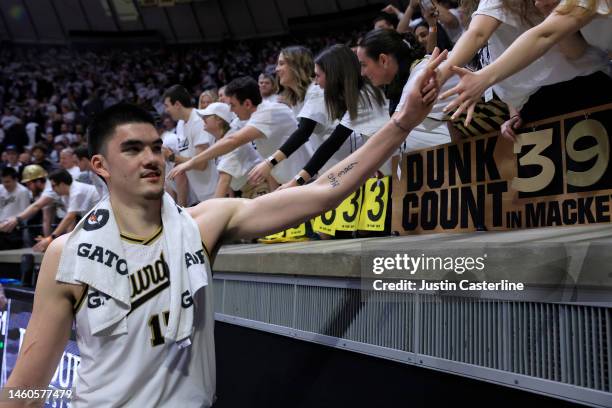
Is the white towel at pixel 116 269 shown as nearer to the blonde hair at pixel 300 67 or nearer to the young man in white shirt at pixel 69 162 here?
the blonde hair at pixel 300 67

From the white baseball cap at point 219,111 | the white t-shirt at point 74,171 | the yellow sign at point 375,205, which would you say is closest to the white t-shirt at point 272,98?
the white baseball cap at point 219,111

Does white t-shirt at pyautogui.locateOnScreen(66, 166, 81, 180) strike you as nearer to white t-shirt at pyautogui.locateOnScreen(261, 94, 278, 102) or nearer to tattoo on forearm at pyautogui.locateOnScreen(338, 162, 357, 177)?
white t-shirt at pyautogui.locateOnScreen(261, 94, 278, 102)

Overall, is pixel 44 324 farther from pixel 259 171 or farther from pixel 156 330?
pixel 259 171

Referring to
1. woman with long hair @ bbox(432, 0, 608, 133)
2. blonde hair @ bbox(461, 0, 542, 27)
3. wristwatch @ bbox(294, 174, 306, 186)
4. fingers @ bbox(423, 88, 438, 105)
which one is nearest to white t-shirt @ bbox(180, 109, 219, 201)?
wristwatch @ bbox(294, 174, 306, 186)

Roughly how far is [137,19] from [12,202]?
14765mm

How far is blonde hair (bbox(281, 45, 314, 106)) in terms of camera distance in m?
4.59

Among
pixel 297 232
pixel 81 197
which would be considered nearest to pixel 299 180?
pixel 297 232

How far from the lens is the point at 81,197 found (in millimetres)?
6969

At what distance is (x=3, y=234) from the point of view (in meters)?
8.56

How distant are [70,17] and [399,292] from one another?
22738mm

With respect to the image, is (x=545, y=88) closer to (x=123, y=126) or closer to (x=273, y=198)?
(x=273, y=198)

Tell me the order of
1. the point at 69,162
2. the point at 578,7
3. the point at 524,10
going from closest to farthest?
the point at 578,7 → the point at 524,10 → the point at 69,162

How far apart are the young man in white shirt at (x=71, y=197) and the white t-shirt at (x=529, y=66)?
216 inches

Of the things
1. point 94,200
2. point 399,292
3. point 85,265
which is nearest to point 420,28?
point 399,292
